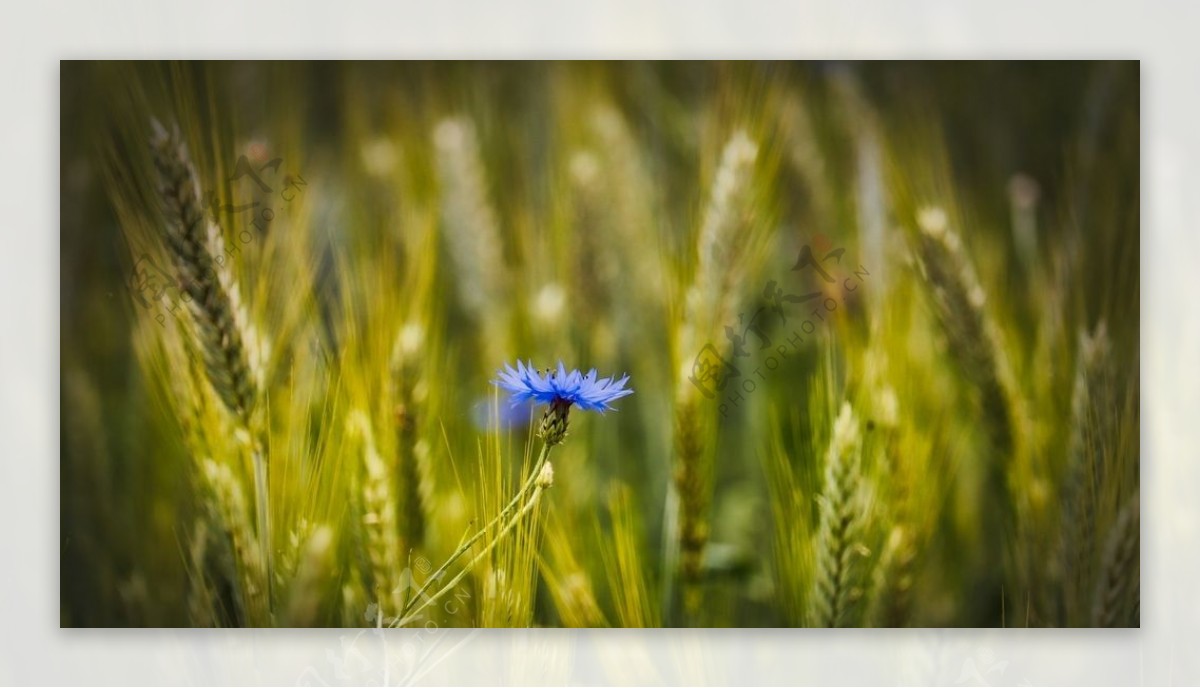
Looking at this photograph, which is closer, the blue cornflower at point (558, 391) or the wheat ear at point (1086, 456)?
the blue cornflower at point (558, 391)

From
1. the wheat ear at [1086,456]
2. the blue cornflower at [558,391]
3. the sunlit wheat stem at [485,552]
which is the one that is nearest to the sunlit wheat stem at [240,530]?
the sunlit wheat stem at [485,552]

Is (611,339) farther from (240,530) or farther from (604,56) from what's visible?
(240,530)

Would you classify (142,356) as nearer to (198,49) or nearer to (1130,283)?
(198,49)

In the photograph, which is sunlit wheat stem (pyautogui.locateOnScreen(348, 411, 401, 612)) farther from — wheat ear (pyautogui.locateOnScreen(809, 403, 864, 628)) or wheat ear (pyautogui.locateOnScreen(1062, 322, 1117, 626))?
wheat ear (pyautogui.locateOnScreen(1062, 322, 1117, 626))

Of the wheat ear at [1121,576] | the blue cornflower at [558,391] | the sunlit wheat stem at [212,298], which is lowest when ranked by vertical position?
the wheat ear at [1121,576]

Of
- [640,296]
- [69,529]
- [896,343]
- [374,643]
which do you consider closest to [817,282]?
[896,343]

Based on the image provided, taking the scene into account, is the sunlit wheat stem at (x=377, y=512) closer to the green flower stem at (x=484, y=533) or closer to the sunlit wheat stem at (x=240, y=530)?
the green flower stem at (x=484, y=533)

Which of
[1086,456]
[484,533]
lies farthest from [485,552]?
[1086,456]
